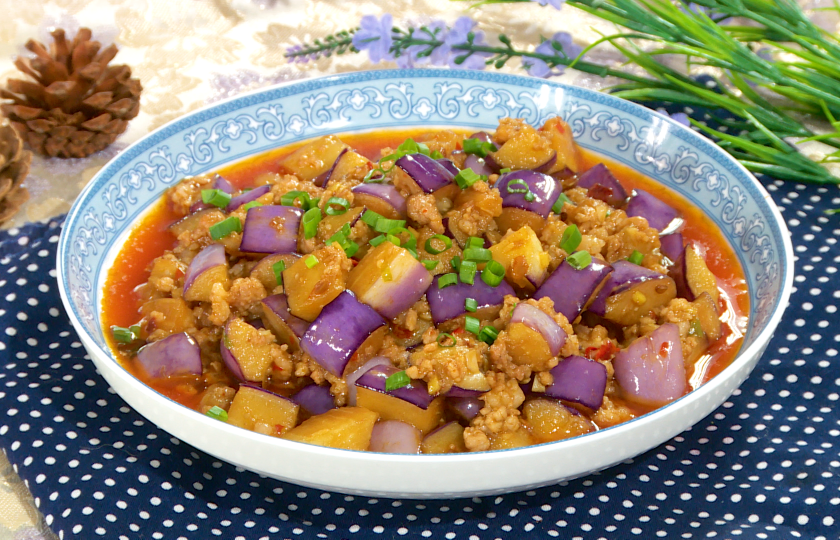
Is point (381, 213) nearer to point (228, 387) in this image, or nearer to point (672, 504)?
point (228, 387)

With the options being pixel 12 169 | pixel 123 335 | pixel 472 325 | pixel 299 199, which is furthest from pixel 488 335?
pixel 12 169

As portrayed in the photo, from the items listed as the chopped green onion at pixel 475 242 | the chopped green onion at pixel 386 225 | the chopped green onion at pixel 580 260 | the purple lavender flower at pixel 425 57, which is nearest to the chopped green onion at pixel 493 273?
the chopped green onion at pixel 475 242

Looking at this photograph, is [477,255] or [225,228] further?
[225,228]

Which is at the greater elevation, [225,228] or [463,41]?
[463,41]

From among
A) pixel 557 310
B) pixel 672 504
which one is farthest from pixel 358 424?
pixel 672 504

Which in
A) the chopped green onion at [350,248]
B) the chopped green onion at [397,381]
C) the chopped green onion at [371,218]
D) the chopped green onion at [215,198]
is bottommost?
the chopped green onion at [215,198]

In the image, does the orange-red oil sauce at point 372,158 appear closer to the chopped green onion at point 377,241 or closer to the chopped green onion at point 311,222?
the chopped green onion at point 311,222

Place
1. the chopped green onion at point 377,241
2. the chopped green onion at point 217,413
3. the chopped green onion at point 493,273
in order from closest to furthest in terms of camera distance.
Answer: the chopped green onion at point 217,413 → the chopped green onion at point 493,273 → the chopped green onion at point 377,241

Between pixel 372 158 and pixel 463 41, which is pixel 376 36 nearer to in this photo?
pixel 463 41

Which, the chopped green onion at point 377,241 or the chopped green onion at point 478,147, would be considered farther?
the chopped green onion at point 478,147
